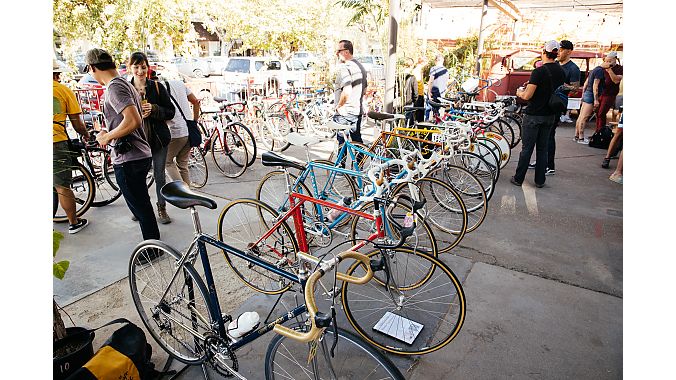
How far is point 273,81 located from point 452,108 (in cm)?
583

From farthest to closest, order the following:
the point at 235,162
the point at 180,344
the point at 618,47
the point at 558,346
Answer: the point at 618,47 → the point at 235,162 → the point at 558,346 → the point at 180,344

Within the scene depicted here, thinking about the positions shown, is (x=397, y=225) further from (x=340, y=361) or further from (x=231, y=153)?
(x=231, y=153)

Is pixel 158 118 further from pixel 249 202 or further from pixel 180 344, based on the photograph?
pixel 180 344

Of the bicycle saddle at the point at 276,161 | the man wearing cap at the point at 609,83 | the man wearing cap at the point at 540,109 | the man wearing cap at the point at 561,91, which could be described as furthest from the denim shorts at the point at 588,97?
the bicycle saddle at the point at 276,161

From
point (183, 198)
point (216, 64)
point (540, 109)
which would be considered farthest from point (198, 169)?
point (216, 64)

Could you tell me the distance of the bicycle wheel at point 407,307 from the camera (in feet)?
8.16

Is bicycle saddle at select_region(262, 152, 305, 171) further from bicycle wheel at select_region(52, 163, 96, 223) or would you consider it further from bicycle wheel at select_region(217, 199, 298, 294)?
bicycle wheel at select_region(52, 163, 96, 223)

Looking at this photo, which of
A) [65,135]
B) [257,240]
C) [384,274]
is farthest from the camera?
[65,135]

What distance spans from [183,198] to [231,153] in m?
4.28

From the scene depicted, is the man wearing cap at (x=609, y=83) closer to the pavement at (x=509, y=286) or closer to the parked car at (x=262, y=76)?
the pavement at (x=509, y=286)

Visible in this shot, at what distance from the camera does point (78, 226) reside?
4.31 m

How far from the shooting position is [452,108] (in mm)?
6562

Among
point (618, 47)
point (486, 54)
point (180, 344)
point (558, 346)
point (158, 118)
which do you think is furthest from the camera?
point (486, 54)

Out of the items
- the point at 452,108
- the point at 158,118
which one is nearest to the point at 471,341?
the point at 158,118
